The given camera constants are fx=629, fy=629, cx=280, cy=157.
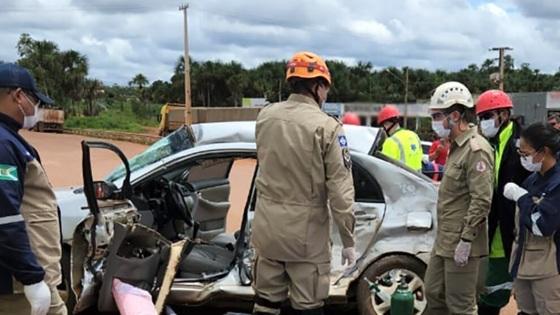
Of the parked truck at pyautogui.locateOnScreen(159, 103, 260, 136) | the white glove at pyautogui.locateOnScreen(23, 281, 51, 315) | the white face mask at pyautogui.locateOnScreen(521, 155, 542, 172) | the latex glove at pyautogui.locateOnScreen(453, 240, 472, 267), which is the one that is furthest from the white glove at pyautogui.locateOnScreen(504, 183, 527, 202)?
the parked truck at pyautogui.locateOnScreen(159, 103, 260, 136)

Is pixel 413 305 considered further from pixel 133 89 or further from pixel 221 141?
pixel 133 89

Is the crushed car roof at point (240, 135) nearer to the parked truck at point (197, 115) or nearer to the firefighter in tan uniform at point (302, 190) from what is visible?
the firefighter in tan uniform at point (302, 190)

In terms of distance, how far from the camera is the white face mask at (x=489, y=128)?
15.7 feet

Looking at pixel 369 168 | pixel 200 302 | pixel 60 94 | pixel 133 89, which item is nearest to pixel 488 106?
pixel 369 168

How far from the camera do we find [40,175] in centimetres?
291

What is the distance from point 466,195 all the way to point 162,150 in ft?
8.13

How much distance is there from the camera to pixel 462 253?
3885 mm

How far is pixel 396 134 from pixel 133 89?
6390 centimetres

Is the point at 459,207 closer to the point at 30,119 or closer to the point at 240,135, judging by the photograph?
the point at 240,135

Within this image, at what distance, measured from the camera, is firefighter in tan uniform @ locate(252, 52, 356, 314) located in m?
3.54

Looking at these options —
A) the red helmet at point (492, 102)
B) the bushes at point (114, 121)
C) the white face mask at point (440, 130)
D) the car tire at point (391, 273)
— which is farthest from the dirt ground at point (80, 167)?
the bushes at point (114, 121)

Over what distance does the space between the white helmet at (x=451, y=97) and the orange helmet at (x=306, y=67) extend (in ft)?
3.08

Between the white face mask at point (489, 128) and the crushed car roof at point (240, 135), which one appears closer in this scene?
the white face mask at point (489, 128)

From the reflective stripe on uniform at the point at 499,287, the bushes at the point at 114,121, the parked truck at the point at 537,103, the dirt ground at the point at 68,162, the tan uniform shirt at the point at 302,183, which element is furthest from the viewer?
the bushes at the point at 114,121
